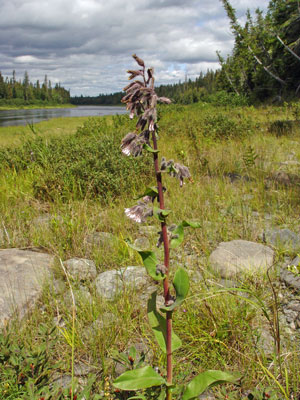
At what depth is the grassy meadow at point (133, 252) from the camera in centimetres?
181

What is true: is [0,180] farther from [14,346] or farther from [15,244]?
[14,346]

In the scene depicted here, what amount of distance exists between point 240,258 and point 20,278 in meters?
2.14

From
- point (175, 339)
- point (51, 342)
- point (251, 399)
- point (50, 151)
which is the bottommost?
point (251, 399)

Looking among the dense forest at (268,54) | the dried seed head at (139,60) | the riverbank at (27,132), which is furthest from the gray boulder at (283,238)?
the dense forest at (268,54)

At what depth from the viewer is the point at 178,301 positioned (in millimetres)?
1300

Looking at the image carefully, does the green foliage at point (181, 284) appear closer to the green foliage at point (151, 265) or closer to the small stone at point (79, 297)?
the green foliage at point (151, 265)

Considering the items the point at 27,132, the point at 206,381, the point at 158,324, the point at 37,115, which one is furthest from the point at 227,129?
the point at 37,115

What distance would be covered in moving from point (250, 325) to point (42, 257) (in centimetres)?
219

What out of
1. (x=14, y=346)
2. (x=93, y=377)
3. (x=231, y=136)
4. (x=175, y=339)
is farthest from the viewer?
(x=231, y=136)

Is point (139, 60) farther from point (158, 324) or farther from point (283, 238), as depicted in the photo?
point (283, 238)

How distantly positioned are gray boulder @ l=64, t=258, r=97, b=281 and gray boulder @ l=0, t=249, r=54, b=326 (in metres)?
0.20

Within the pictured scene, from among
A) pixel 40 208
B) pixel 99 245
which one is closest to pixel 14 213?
pixel 40 208

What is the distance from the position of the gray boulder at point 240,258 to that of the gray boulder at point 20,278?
66.0 inches

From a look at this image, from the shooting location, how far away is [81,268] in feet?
9.91
